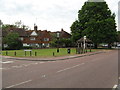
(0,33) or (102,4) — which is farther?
(0,33)


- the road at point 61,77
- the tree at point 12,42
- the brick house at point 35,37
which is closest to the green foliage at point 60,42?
the brick house at point 35,37

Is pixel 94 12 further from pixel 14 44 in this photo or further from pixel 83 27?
pixel 14 44

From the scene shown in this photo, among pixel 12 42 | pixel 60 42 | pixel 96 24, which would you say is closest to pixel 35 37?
pixel 60 42

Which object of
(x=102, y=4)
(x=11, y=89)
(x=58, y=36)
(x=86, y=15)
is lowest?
(x=11, y=89)

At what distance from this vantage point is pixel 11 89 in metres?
6.84

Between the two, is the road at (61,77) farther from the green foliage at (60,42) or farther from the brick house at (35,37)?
the brick house at (35,37)

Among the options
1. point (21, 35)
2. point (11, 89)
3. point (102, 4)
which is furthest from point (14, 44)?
point (11, 89)

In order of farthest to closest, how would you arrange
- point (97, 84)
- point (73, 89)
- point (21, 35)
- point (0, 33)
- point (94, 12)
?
point (21, 35) < point (0, 33) < point (94, 12) < point (97, 84) < point (73, 89)

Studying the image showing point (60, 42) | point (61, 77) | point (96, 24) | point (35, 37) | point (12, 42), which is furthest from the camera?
point (35, 37)

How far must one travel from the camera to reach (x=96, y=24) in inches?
1799

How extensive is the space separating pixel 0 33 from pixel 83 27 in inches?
1204

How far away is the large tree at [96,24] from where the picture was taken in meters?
45.6

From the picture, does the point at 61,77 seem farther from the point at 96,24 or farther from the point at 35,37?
the point at 35,37

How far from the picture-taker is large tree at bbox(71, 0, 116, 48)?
150ft
